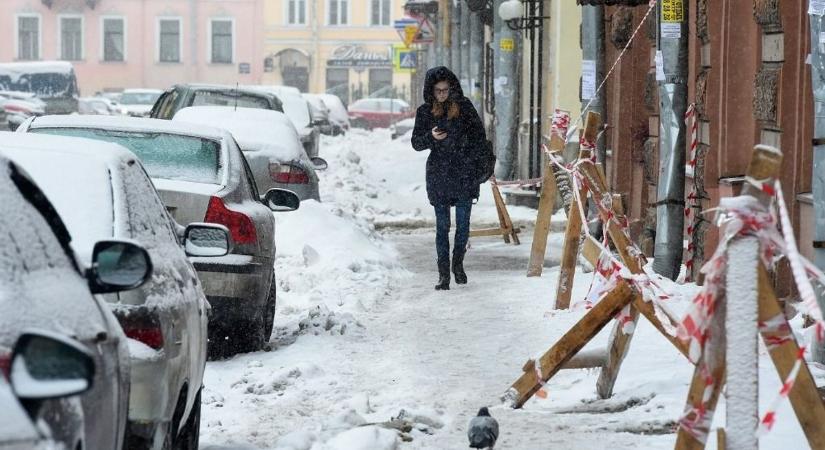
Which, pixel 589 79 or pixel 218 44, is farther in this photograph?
pixel 218 44

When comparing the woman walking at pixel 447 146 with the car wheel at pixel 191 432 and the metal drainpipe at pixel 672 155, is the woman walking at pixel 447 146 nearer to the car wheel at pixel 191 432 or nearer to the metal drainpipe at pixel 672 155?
the metal drainpipe at pixel 672 155

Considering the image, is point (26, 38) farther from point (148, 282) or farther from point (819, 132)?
point (148, 282)

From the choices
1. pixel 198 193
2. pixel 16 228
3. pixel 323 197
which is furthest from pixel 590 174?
pixel 323 197

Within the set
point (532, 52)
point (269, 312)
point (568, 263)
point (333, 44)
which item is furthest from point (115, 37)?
point (269, 312)

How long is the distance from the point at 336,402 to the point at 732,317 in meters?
3.74

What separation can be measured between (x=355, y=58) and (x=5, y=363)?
8057 centimetres

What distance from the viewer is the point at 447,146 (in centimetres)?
1312

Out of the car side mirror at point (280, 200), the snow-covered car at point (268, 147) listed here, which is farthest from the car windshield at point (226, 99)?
the car side mirror at point (280, 200)

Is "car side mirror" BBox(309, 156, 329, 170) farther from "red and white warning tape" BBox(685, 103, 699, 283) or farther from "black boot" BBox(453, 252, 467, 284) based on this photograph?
"red and white warning tape" BBox(685, 103, 699, 283)

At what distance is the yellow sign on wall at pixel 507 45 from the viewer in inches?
995

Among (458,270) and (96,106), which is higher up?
(96,106)

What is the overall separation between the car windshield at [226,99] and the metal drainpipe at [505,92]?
4466mm

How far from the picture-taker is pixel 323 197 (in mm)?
23859

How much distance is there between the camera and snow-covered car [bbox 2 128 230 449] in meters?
5.07
